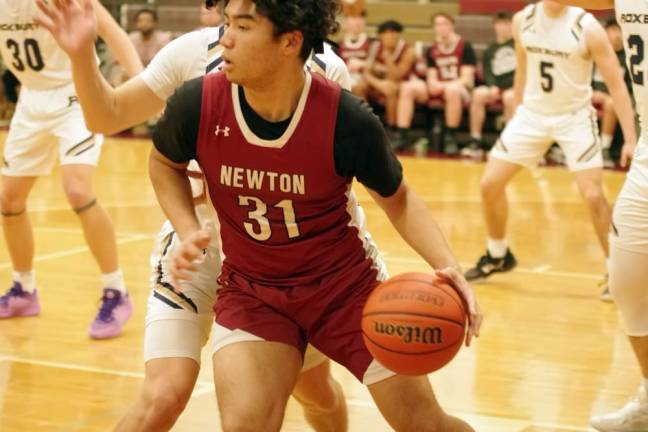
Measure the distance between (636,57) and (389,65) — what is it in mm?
11228

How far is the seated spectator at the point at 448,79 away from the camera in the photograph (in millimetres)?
15344

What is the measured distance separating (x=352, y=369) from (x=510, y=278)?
5056 millimetres

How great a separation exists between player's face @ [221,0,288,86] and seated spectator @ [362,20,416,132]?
12283 mm

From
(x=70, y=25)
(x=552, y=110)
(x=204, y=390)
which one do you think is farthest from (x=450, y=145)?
(x=70, y=25)

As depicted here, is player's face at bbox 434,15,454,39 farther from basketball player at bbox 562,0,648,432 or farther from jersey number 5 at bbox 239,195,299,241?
jersey number 5 at bbox 239,195,299,241

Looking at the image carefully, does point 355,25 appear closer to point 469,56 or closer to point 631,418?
point 469,56

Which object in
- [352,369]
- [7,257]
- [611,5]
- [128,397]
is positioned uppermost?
[611,5]

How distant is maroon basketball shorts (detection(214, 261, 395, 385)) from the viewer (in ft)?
12.4

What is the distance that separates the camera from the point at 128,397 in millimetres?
5641

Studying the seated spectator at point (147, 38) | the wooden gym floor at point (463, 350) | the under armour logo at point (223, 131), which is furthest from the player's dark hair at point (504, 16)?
the under armour logo at point (223, 131)

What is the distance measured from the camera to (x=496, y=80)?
1516 centimetres

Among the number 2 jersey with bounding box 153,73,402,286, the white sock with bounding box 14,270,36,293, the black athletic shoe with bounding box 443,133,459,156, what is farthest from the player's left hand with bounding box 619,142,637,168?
the black athletic shoe with bounding box 443,133,459,156

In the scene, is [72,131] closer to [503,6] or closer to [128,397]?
[128,397]

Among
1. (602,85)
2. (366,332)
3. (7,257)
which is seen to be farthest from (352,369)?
(602,85)
